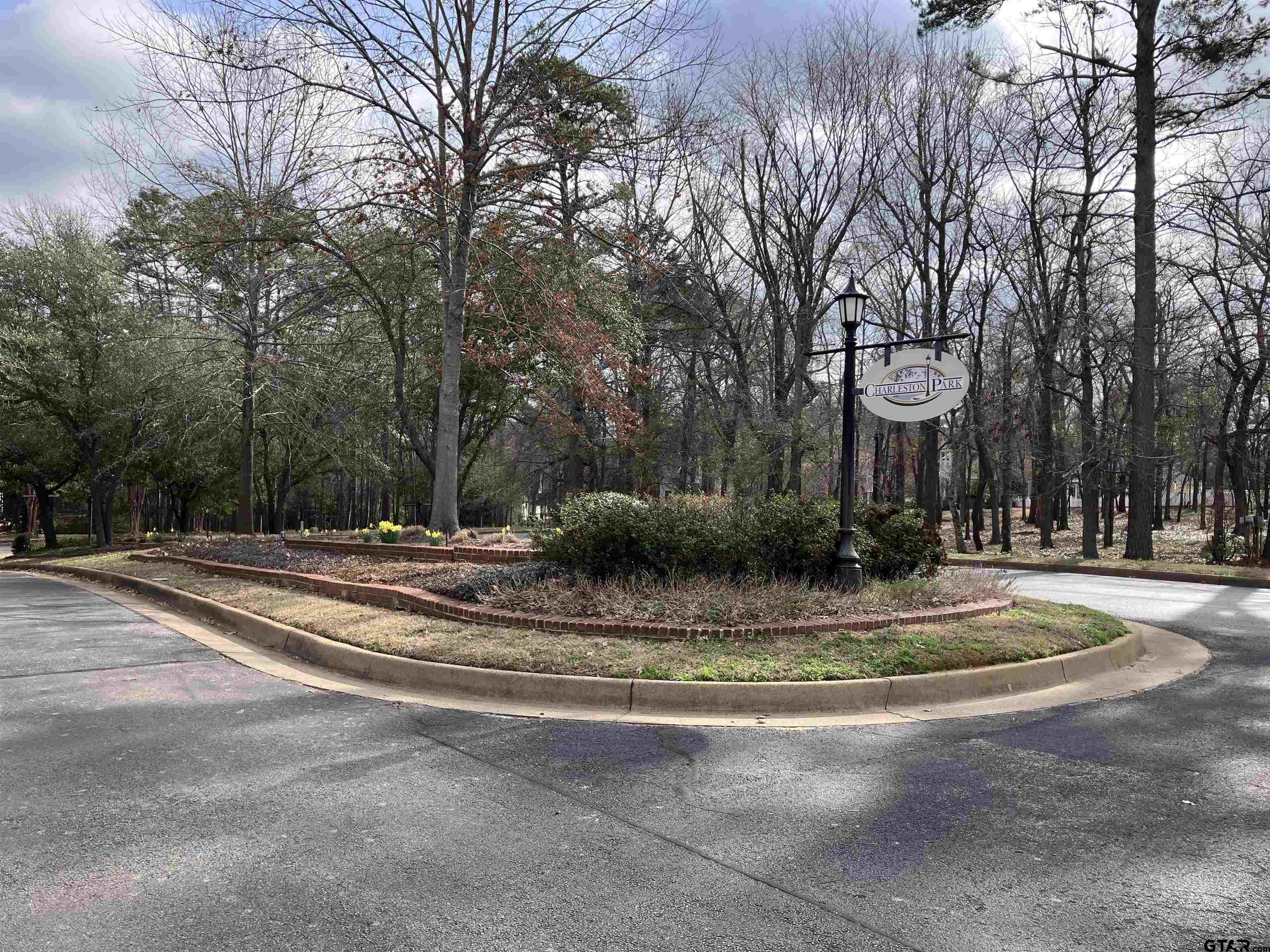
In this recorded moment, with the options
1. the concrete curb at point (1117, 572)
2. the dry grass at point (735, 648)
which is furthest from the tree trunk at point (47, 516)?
the concrete curb at point (1117, 572)

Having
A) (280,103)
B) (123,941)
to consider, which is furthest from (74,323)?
(123,941)

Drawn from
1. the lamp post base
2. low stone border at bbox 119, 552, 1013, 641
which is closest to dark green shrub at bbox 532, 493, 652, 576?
low stone border at bbox 119, 552, 1013, 641

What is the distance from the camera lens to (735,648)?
6.68 meters

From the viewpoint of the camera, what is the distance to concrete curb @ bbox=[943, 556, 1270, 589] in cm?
1555

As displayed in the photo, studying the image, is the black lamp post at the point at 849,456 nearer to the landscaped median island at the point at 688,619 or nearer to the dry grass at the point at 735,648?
the landscaped median island at the point at 688,619

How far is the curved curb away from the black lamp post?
7.24 feet

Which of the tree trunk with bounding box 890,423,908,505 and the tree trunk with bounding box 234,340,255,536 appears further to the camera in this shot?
the tree trunk with bounding box 890,423,908,505

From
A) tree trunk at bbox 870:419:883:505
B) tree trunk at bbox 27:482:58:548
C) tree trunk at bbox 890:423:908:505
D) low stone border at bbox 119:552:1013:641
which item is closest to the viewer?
low stone border at bbox 119:552:1013:641

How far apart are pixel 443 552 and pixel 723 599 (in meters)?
5.42

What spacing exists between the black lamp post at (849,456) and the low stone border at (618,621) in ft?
3.05

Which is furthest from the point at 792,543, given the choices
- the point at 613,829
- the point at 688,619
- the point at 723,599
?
the point at 613,829

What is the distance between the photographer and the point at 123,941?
2.65 metres

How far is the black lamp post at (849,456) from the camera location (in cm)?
863

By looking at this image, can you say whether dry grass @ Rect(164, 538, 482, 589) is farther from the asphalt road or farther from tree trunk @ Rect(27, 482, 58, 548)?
tree trunk @ Rect(27, 482, 58, 548)
